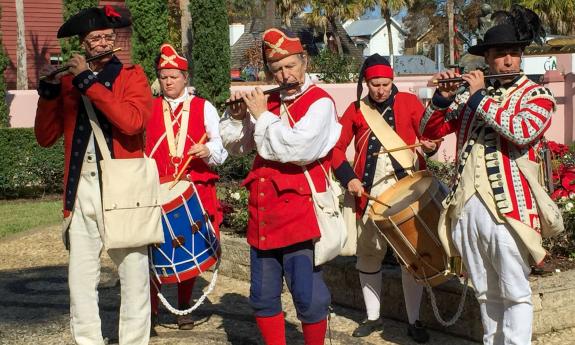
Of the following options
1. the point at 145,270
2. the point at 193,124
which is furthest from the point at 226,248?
the point at 145,270

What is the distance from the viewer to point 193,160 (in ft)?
19.3

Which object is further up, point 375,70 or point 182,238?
point 375,70

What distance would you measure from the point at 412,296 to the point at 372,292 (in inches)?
10.9

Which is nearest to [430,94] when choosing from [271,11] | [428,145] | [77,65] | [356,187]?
[428,145]

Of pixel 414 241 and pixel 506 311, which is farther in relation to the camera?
pixel 414 241

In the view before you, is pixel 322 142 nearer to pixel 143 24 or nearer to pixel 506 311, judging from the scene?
pixel 506 311

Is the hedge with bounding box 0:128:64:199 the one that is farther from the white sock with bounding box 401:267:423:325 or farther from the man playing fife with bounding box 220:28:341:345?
the man playing fife with bounding box 220:28:341:345

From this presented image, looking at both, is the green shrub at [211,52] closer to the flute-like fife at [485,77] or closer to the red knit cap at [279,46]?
the red knit cap at [279,46]

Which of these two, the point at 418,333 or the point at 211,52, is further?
the point at 211,52

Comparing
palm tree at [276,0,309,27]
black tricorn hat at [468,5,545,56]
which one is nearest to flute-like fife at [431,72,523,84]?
black tricorn hat at [468,5,545,56]

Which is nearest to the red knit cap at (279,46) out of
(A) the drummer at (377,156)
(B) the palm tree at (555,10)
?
(A) the drummer at (377,156)

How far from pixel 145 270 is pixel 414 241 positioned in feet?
4.94

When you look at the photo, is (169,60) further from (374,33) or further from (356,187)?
(374,33)

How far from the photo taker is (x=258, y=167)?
15.9ft
